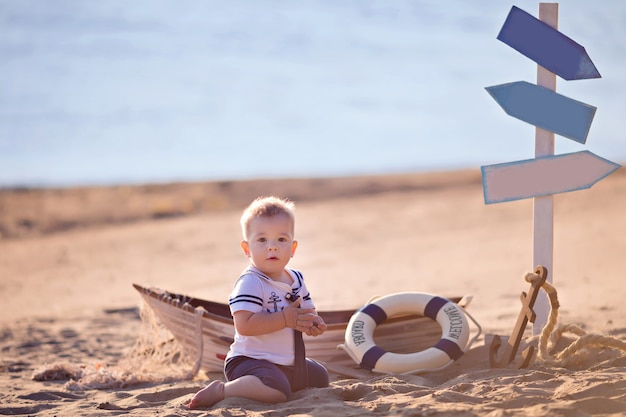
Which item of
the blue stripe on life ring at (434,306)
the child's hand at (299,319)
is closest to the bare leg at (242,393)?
the child's hand at (299,319)

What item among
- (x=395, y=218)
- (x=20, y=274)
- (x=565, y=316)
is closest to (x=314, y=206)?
(x=395, y=218)

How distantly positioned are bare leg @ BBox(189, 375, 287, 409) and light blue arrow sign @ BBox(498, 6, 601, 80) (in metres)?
2.75

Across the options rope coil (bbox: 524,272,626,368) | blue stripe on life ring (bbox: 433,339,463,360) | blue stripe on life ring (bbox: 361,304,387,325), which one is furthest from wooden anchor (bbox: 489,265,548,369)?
blue stripe on life ring (bbox: 361,304,387,325)

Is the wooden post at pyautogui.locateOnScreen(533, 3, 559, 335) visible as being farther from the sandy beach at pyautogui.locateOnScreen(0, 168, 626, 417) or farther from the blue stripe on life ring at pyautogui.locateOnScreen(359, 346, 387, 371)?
the blue stripe on life ring at pyautogui.locateOnScreen(359, 346, 387, 371)

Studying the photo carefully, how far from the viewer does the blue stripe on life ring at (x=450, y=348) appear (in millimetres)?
5211

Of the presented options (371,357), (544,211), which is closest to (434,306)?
(371,357)

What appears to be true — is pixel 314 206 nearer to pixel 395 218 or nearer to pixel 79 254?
pixel 395 218

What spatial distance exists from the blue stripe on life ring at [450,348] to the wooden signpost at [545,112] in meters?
0.98

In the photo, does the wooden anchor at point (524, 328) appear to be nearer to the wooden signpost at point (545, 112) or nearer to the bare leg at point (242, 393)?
the wooden signpost at point (545, 112)

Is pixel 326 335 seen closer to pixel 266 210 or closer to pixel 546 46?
pixel 266 210

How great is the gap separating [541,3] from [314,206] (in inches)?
659

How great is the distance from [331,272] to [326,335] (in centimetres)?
721

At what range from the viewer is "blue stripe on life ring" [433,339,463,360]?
5211 mm

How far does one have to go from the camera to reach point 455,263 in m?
12.5
